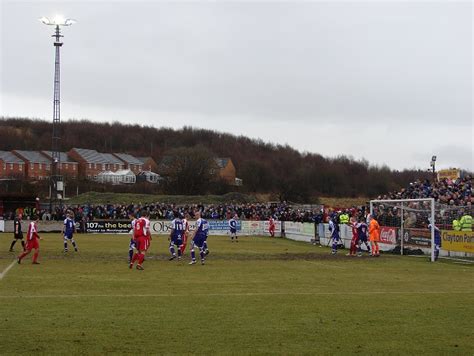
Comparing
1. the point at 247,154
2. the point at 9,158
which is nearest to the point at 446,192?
the point at 9,158

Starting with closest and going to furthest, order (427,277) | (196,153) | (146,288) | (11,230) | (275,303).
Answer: (275,303) < (146,288) < (427,277) < (11,230) < (196,153)

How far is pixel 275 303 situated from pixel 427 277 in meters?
8.99

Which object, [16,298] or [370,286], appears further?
[370,286]

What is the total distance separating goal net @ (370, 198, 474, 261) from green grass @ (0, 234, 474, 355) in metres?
6.29

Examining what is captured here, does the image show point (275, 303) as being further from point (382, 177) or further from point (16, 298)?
point (382, 177)

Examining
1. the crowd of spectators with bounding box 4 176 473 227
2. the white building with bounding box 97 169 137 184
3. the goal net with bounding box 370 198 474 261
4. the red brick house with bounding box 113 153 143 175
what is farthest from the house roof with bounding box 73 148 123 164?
the goal net with bounding box 370 198 474 261

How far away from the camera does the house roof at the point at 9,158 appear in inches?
5522

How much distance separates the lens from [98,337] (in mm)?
10844

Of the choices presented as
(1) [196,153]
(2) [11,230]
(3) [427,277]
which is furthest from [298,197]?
(3) [427,277]

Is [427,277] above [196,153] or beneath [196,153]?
beneath

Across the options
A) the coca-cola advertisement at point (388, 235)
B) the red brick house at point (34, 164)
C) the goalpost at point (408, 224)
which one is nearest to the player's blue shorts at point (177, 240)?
the goalpost at point (408, 224)

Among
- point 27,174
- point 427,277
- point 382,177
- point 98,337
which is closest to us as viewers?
point 98,337

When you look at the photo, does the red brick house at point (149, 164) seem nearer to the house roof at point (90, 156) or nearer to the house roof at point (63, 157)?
the house roof at point (90, 156)

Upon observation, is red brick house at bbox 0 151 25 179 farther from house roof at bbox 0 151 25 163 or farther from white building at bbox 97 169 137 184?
white building at bbox 97 169 137 184
